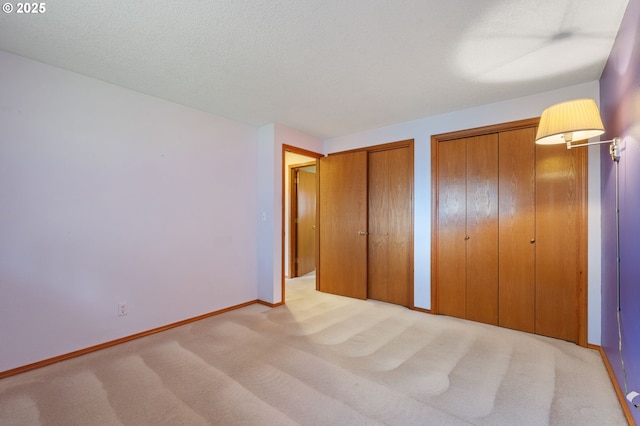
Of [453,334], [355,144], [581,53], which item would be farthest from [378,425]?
[355,144]

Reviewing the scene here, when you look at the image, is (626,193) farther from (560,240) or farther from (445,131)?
(445,131)

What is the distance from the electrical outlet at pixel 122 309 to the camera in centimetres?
254

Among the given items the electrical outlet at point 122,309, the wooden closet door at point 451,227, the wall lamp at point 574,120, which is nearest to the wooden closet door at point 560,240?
the wooden closet door at point 451,227

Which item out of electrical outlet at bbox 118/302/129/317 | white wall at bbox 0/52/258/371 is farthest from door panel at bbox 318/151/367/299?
electrical outlet at bbox 118/302/129/317

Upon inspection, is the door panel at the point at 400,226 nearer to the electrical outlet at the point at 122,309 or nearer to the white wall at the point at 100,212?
the white wall at the point at 100,212

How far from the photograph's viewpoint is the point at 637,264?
1467mm

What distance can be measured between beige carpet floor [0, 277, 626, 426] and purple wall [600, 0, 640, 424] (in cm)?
37

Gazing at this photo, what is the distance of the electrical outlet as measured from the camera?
2545 mm

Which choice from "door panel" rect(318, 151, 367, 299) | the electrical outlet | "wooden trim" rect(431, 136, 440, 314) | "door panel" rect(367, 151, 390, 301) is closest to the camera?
the electrical outlet

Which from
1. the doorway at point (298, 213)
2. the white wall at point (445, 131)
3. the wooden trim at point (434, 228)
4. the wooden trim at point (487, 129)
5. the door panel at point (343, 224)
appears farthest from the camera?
the doorway at point (298, 213)

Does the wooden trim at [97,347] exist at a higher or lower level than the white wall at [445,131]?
lower

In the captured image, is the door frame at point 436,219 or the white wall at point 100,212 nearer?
the white wall at point 100,212

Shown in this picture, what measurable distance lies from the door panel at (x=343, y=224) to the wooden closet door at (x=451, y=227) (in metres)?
0.99

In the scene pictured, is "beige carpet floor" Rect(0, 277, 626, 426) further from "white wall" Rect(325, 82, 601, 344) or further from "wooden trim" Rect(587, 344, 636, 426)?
"white wall" Rect(325, 82, 601, 344)
